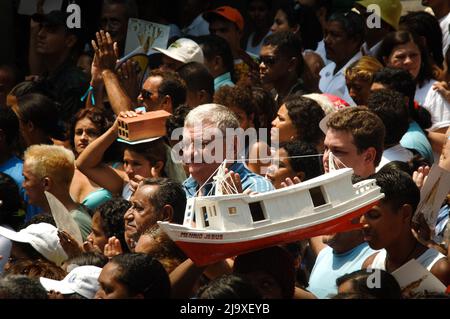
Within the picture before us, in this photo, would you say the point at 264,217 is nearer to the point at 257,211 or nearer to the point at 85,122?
the point at 257,211

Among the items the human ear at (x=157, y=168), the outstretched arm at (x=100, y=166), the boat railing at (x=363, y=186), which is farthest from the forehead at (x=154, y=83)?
the boat railing at (x=363, y=186)

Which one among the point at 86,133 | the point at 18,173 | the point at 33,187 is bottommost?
the point at 18,173

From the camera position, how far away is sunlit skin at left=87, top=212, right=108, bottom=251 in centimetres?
819

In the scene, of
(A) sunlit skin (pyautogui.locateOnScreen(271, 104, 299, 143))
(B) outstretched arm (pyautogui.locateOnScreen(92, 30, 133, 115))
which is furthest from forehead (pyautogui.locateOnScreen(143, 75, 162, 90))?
(A) sunlit skin (pyautogui.locateOnScreen(271, 104, 299, 143))

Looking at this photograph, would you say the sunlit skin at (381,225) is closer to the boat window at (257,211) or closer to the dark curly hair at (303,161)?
the boat window at (257,211)

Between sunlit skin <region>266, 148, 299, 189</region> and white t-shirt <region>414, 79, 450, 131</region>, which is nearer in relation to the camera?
sunlit skin <region>266, 148, 299, 189</region>

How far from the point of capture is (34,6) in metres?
12.9

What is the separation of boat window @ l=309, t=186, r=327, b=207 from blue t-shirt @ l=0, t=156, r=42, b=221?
345cm

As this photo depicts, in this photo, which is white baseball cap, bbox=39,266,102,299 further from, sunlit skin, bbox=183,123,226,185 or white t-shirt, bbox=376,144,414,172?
white t-shirt, bbox=376,144,414,172

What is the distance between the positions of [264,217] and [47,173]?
10.2 feet

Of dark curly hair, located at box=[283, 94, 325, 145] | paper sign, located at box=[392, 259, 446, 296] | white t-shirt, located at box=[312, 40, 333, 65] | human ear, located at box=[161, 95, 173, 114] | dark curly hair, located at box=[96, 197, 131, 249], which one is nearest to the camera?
paper sign, located at box=[392, 259, 446, 296]

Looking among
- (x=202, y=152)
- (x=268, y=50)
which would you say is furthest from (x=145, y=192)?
(x=268, y=50)

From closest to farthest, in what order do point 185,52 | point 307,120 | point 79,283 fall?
point 79,283 < point 307,120 < point 185,52

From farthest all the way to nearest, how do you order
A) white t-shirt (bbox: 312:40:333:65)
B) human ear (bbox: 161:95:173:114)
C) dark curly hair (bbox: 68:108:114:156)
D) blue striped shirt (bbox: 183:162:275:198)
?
white t-shirt (bbox: 312:40:333:65) → dark curly hair (bbox: 68:108:114:156) → human ear (bbox: 161:95:173:114) → blue striped shirt (bbox: 183:162:275:198)
